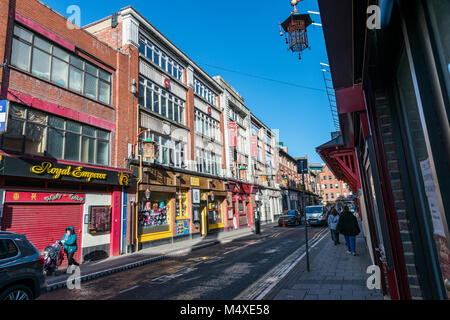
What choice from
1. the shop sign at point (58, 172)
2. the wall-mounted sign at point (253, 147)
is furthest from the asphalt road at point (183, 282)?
the wall-mounted sign at point (253, 147)

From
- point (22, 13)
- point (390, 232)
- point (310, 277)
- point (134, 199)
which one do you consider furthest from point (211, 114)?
point (390, 232)

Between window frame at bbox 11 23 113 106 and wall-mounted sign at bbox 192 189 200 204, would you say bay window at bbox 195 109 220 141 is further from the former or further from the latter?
window frame at bbox 11 23 113 106

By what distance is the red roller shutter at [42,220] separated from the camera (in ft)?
35.3

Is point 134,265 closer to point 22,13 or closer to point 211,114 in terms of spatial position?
point 22,13

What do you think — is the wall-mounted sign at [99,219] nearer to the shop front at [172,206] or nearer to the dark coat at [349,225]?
the shop front at [172,206]

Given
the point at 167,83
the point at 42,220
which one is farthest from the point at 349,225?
the point at 167,83

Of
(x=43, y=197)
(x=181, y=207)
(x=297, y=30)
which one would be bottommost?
(x=181, y=207)

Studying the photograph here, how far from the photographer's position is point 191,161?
23281mm

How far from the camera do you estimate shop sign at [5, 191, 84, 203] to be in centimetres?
1080

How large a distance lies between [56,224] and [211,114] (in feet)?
63.4

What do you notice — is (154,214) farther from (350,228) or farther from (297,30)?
(297,30)

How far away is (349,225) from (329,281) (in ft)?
14.2

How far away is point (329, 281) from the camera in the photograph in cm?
723

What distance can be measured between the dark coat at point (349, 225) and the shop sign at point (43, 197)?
1226 cm
